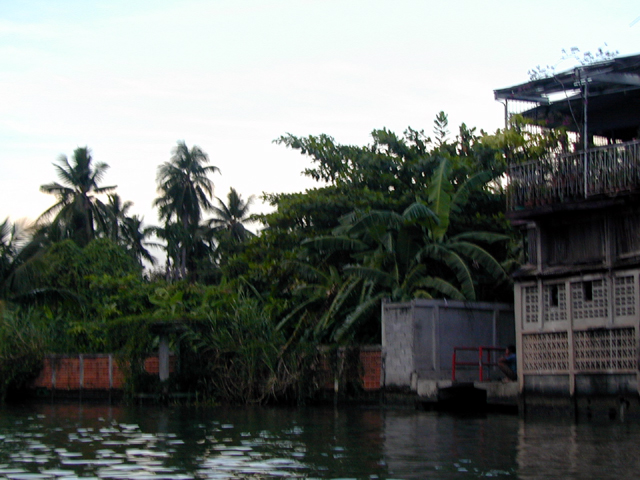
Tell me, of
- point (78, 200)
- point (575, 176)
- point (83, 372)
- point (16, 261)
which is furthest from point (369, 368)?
point (78, 200)

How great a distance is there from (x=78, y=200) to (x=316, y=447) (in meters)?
38.7

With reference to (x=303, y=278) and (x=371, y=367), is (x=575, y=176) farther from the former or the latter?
(x=303, y=278)

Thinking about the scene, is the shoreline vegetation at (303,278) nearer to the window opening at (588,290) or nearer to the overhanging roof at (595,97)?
the overhanging roof at (595,97)

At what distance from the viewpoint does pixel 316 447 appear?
42.6ft

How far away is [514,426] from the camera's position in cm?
1686

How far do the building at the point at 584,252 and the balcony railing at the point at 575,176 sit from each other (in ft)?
0.07

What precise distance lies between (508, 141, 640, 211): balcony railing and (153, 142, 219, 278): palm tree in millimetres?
35920

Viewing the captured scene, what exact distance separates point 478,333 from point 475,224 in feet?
13.5

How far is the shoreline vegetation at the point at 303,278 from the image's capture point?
23.5 m

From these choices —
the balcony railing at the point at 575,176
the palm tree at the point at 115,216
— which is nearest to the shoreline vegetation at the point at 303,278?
the balcony railing at the point at 575,176

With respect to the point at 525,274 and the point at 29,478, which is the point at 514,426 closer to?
the point at 525,274

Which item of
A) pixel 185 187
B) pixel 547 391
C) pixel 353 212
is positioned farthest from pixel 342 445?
pixel 185 187

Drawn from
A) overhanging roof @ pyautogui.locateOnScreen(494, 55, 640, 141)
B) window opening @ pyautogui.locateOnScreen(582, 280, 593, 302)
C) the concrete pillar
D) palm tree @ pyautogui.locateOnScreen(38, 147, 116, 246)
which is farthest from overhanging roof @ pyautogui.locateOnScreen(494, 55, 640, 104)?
palm tree @ pyautogui.locateOnScreen(38, 147, 116, 246)

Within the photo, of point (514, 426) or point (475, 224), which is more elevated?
point (475, 224)
